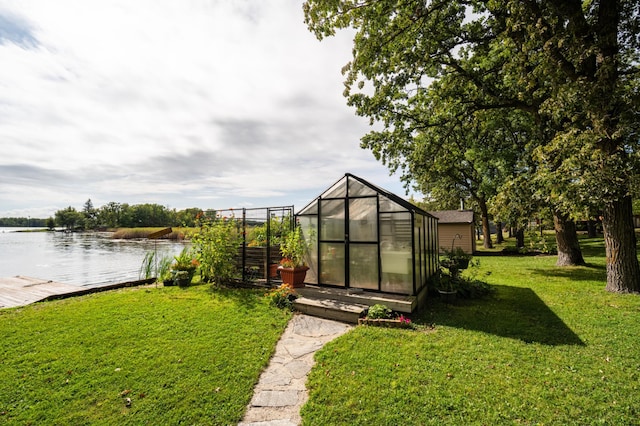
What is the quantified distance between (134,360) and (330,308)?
11.6 ft

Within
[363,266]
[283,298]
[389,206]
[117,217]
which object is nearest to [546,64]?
[389,206]

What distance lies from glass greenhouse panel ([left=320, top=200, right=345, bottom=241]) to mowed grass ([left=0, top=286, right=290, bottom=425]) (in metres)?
2.33

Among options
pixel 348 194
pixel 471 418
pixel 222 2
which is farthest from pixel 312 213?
pixel 471 418

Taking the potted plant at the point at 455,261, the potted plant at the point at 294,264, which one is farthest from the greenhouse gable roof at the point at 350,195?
the potted plant at the point at 455,261

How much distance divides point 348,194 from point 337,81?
11.8ft

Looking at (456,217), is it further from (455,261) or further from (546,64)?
(546,64)

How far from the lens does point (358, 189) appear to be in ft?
23.3

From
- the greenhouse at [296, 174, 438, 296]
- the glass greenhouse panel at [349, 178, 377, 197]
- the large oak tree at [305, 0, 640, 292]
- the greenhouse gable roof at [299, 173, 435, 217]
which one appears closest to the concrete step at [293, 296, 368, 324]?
the greenhouse at [296, 174, 438, 296]

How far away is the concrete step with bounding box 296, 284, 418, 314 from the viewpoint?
5804mm

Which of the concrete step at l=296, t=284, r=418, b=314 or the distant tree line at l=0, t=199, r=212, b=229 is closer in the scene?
the concrete step at l=296, t=284, r=418, b=314

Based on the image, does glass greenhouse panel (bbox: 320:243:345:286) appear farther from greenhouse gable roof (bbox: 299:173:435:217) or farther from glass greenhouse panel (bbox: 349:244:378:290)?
greenhouse gable roof (bbox: 299:173:435:217)

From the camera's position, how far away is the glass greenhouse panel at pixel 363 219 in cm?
674

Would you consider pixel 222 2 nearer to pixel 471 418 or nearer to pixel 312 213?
pixel 312 213

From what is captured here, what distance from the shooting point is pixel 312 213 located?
7.71m
